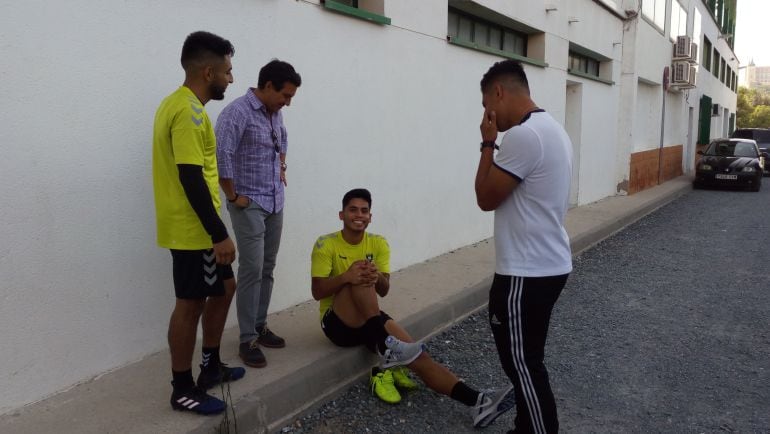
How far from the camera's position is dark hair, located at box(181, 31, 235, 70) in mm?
2752

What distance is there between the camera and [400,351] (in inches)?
134

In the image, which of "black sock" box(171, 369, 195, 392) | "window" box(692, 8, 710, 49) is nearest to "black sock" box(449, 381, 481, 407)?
"black sock" box(171, 369, 195, 392)

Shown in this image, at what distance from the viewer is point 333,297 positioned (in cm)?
374

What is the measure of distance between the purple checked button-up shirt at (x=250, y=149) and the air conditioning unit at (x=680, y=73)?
17057 mm

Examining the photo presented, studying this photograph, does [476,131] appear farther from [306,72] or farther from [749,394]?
[749,394]

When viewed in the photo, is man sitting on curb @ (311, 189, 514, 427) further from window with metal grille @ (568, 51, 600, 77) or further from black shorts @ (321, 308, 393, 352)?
window with metal grille @ (568, 51, 600, 77)

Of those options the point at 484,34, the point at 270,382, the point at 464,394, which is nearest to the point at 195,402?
the point at 270,382

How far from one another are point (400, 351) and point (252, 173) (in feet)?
4.23

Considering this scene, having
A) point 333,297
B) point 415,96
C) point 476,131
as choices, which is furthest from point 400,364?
point 476,131

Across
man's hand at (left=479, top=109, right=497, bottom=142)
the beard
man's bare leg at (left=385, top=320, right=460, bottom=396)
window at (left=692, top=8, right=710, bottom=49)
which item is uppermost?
window at (left=692, top=8, right=710, bottom=49)

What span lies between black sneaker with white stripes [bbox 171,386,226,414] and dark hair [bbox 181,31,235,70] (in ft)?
4.87

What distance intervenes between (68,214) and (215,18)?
156 cm

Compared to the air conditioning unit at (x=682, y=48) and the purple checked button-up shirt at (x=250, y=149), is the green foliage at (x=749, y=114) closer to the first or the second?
the air conditioning unit at (x=682, y=48)

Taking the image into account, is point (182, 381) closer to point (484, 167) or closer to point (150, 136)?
point (150, 136)
